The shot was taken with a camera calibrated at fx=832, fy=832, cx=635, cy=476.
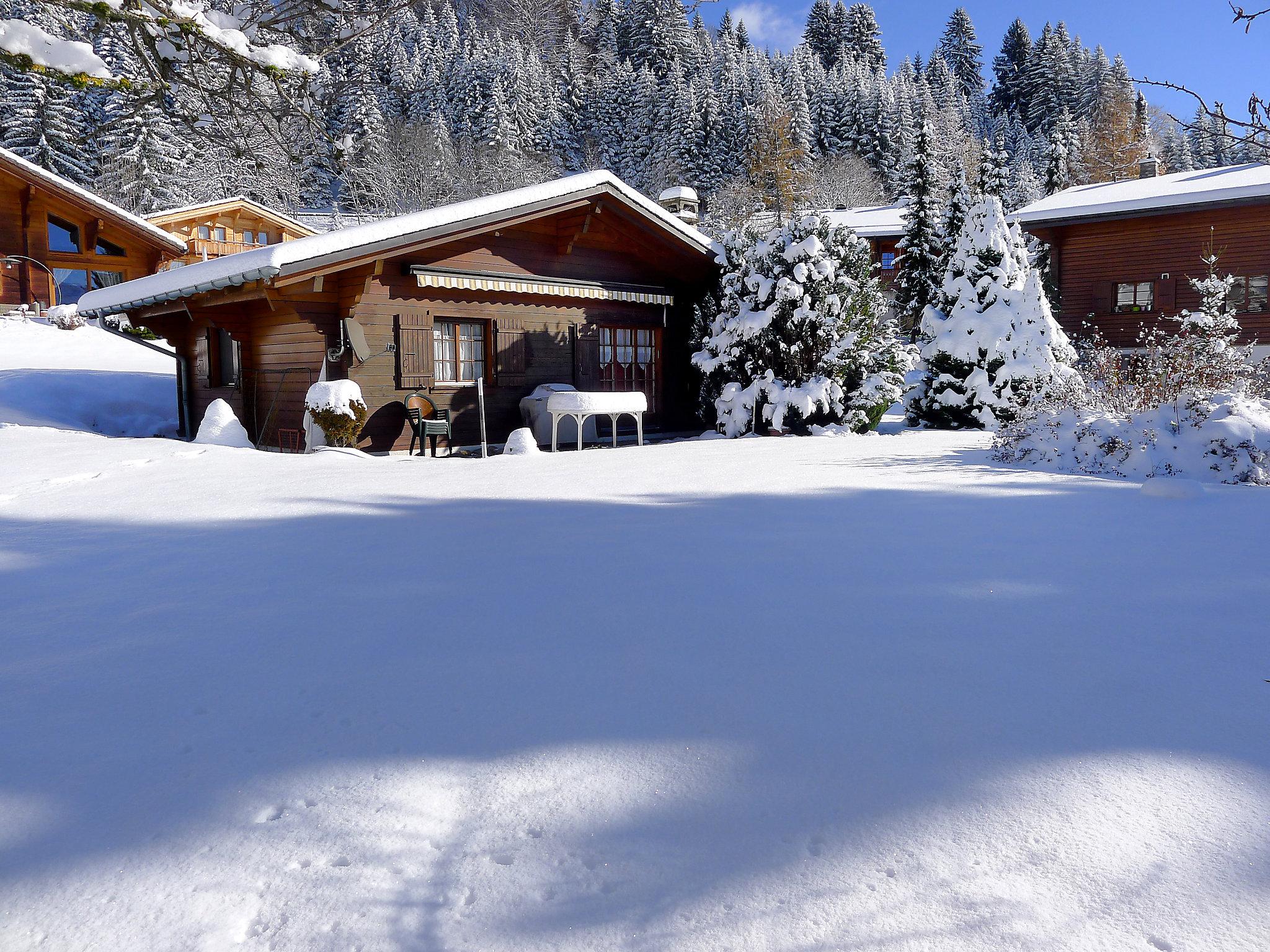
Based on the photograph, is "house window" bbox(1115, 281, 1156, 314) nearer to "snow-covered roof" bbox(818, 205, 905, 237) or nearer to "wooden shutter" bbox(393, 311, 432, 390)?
"snow-covered roof" bbox(818, 205, 905, 237)

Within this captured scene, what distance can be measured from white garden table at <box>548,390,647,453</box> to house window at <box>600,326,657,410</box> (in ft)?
6.35

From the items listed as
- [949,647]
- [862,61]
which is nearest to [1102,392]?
[949,647]

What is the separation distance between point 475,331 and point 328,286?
6.43ft

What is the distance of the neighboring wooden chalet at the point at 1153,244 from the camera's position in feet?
58.9

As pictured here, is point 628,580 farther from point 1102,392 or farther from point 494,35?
point 494,35

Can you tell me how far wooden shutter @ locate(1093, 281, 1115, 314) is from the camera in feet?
65.1

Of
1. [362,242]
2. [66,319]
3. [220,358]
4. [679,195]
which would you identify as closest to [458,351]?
[362,242]

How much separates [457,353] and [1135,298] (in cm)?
1685

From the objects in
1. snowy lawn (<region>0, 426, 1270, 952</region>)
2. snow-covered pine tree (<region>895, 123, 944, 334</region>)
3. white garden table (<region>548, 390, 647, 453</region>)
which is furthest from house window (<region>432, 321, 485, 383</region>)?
snow-covered pine tree (<region>895, 123, 944, 334</region>)

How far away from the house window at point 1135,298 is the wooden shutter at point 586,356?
14.4 metres

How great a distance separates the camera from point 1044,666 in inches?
91.0

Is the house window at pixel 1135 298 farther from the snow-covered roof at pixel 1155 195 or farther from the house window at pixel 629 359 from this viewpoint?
the house window at pixel 629 359

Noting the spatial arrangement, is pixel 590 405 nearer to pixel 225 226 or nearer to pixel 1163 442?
pixel 1163 442

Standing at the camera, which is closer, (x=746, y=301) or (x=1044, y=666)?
(x=1044, y=666)
